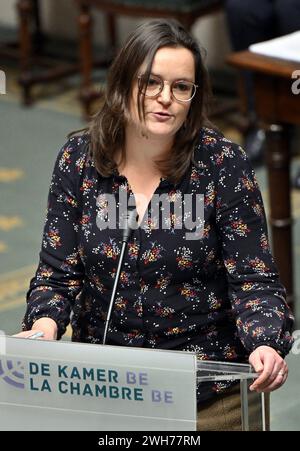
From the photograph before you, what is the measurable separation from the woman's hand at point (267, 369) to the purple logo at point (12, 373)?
1.30ft

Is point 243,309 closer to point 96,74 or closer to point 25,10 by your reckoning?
point 25,10

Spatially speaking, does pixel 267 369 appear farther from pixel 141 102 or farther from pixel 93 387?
pixel 141 102

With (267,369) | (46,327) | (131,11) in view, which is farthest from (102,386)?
(131,11)

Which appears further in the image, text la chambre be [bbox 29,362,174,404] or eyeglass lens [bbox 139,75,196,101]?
eyeglass lens [bbox 139,75,196,101]

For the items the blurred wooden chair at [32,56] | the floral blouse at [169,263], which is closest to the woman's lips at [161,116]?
the floral blouse at [169,263]

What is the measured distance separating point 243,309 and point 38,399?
0.53 m

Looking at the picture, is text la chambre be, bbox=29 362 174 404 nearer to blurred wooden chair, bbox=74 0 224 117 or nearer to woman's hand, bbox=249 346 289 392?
woman's hand, bbox=249 346 289 392

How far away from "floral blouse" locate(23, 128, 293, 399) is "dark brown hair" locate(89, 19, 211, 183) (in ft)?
0.11

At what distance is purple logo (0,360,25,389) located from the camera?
6.12 ft

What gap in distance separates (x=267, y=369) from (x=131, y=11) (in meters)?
3.81

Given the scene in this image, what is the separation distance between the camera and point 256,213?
228cm

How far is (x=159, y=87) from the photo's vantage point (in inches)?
85.2

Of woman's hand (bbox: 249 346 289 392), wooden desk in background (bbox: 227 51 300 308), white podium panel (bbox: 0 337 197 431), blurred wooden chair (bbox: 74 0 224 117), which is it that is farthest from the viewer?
blurred wooden chair (bbox: 74 0 224 117)

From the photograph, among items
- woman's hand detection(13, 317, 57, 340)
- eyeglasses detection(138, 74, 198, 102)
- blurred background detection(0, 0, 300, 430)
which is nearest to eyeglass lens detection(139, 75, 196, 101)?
eyeglasses detection(138, 74, 198, 102)
